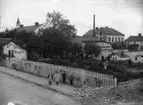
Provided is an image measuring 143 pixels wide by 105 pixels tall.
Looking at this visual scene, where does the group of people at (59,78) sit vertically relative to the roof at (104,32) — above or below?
below

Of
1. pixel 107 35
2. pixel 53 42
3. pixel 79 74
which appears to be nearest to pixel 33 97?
pixel 79 74

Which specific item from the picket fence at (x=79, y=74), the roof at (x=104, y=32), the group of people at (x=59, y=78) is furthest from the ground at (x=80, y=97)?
the roof at (x=104, y=32)

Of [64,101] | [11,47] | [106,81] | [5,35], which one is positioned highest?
[5,35]

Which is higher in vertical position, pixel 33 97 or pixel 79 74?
pixel 79 74

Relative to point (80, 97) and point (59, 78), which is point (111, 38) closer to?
point (59, 78)

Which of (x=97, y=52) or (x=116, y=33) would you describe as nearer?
(x=97, y=52)

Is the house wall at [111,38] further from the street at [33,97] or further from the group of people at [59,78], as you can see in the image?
the street at [33,97]

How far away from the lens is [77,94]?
27.5 feet

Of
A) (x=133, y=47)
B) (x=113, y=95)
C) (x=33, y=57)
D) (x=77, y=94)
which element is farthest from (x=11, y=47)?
(x=133, y=47)

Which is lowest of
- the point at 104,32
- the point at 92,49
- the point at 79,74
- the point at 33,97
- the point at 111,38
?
the point at 33,97

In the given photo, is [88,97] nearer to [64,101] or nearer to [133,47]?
[64,101]

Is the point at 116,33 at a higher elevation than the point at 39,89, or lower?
higher

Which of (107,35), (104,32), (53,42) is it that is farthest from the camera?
(107,35)

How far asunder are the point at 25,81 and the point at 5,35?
2186 cm
